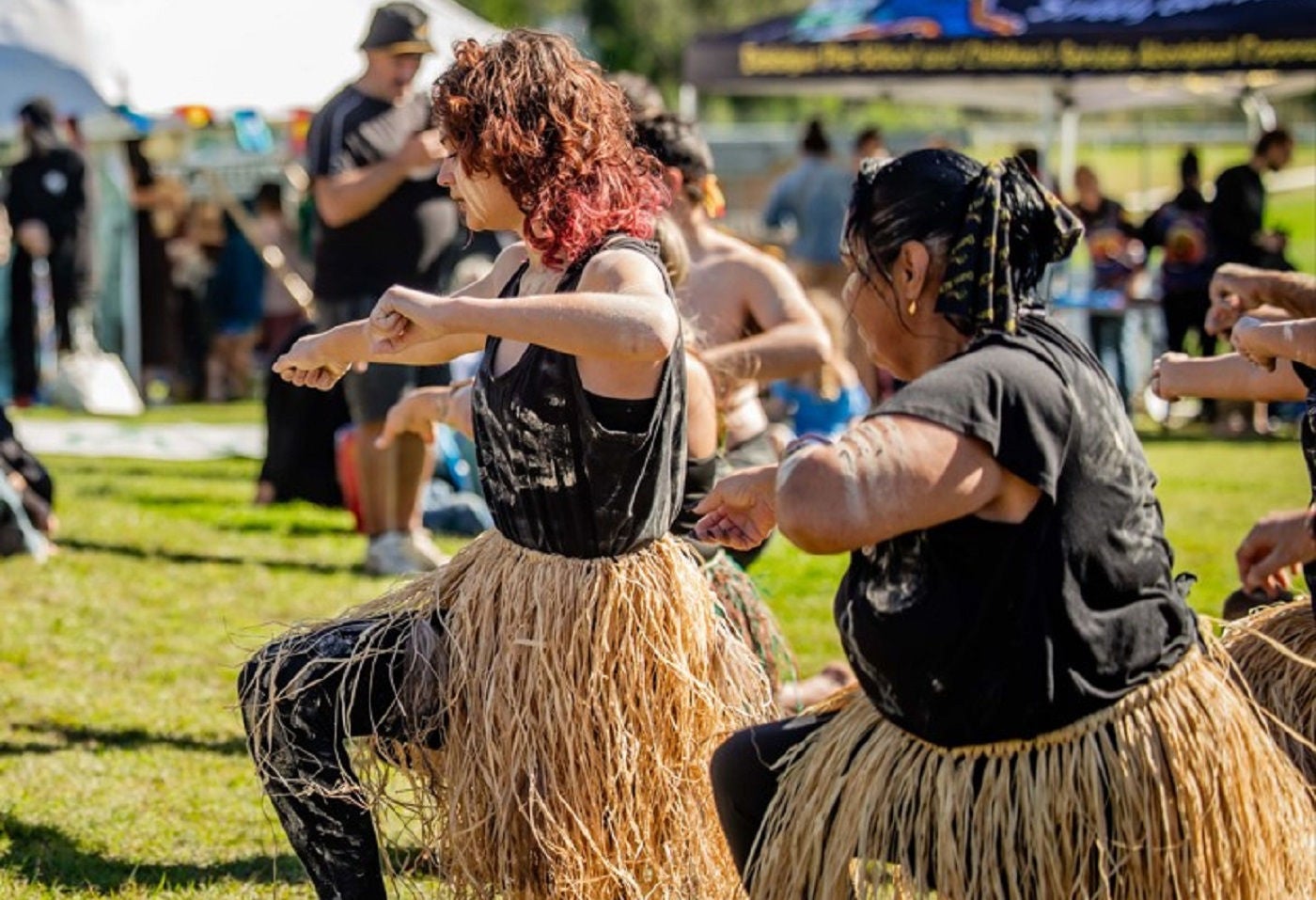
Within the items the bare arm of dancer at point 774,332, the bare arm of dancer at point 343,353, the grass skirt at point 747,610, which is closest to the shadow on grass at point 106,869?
the grass skirt at point 747,610

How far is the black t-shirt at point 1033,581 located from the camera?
100 inches

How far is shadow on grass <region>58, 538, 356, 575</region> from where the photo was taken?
7.69 meters

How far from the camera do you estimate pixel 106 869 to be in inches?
163

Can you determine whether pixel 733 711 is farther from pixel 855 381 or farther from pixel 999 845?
pixel 855 381

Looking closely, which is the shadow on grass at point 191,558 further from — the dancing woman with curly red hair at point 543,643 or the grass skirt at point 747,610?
the dancing woman with curly red hair at point 543,643

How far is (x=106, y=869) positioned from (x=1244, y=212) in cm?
1095

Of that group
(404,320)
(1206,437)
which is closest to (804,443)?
(404,320)

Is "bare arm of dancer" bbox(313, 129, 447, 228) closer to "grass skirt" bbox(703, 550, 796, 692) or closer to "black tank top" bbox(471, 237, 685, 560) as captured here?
"grass skirt" bbox(703, 550, 796, 692)

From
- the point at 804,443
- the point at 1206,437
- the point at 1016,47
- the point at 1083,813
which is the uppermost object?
the point at 1016,47

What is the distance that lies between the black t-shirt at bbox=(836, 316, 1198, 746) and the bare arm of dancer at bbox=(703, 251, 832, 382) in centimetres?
252

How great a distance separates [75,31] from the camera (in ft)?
40.3

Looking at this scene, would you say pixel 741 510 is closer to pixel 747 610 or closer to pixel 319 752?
pixel 319 752

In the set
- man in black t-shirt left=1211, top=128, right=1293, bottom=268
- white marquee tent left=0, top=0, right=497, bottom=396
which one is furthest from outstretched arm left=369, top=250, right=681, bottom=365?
man in black t-shirt left=1211, top=128, right=1293, bottom=268

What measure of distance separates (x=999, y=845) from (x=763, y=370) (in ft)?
8.89
